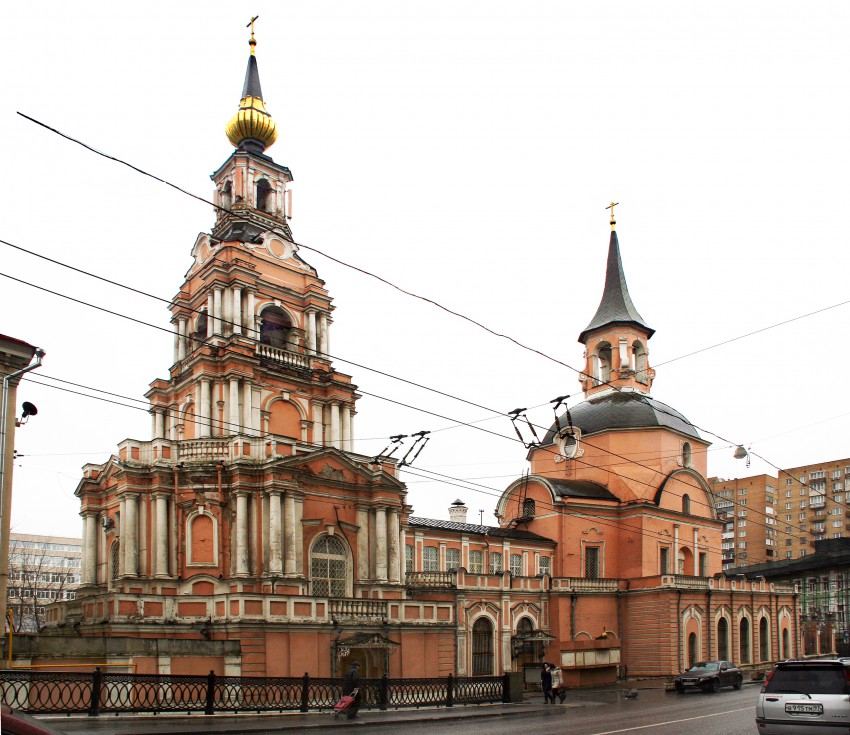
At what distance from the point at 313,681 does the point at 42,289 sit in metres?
12.1

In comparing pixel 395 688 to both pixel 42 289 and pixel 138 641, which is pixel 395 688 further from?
pixel 42 289

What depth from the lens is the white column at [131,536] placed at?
30062 mm

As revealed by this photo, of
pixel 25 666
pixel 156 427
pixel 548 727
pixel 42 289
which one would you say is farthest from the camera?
pixel 156 427

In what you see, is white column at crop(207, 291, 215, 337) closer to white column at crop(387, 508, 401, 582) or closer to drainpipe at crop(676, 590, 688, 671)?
white column at crop(387, 508, 401, 582)

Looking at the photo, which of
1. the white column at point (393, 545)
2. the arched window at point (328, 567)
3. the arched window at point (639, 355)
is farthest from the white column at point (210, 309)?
the arched window at point (639, 355)

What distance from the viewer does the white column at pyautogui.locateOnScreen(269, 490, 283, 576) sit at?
97.2ft

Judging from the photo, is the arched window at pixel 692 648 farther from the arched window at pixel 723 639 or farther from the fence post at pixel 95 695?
the fence post at pixel 95 695

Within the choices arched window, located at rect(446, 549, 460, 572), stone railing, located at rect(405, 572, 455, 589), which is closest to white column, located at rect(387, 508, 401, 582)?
stone railing, located at rect(405, 572, 455, 589)

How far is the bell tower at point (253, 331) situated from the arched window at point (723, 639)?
23.5 metres

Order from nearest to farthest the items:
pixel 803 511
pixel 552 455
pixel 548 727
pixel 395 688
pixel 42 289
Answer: pixel 42 289 → pixel 548 727 → pixel 395 688 → pixel 552 455 → pixel 803 511

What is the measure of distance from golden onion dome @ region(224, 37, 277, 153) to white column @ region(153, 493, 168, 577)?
17.7 metres

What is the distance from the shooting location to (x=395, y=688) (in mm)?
23375

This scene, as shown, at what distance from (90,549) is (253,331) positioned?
10268mm

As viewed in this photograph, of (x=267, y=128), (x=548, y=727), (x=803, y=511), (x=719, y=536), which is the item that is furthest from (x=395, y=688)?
(x=803, y=511)
